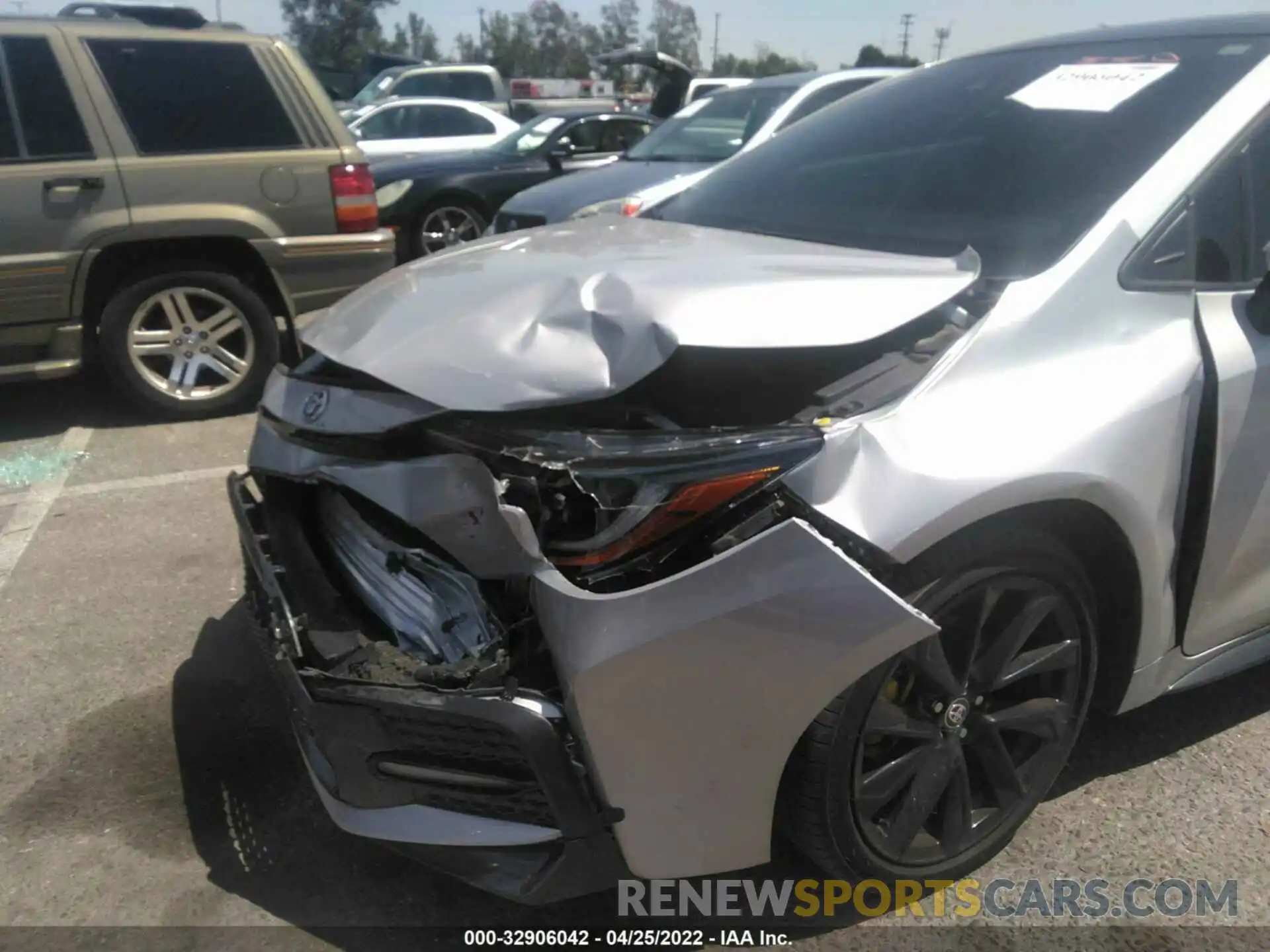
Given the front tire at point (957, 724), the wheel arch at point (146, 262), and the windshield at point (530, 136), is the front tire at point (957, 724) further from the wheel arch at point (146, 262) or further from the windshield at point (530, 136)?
the windshield at point (530, 136)

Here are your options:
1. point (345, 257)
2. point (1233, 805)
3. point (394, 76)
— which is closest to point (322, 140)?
point (345, 257)

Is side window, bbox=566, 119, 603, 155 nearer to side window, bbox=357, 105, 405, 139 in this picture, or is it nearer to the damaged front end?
side window, bbox=357, 105, 405, 139

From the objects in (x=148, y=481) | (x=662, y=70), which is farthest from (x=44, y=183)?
(x=662, y=70)

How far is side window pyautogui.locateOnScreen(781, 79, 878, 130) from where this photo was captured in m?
7.59

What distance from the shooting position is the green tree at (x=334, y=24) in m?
62.9

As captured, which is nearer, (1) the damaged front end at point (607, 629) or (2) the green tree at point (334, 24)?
(1) the damaged front end at point (607, 629)

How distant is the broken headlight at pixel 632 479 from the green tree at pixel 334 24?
219 ft

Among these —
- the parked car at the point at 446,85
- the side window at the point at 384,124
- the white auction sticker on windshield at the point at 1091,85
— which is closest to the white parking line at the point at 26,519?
the white auction sticker on windshield at the point at 1091,85

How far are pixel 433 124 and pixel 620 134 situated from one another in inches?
181

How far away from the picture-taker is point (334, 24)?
63938mm

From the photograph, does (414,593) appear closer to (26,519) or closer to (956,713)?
(956,713)

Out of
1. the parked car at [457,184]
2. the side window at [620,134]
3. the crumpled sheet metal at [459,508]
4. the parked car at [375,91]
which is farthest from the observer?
the parked car at [375,91]

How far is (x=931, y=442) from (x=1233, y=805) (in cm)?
142

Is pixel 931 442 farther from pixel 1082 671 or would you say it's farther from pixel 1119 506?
pixel 1082 671
